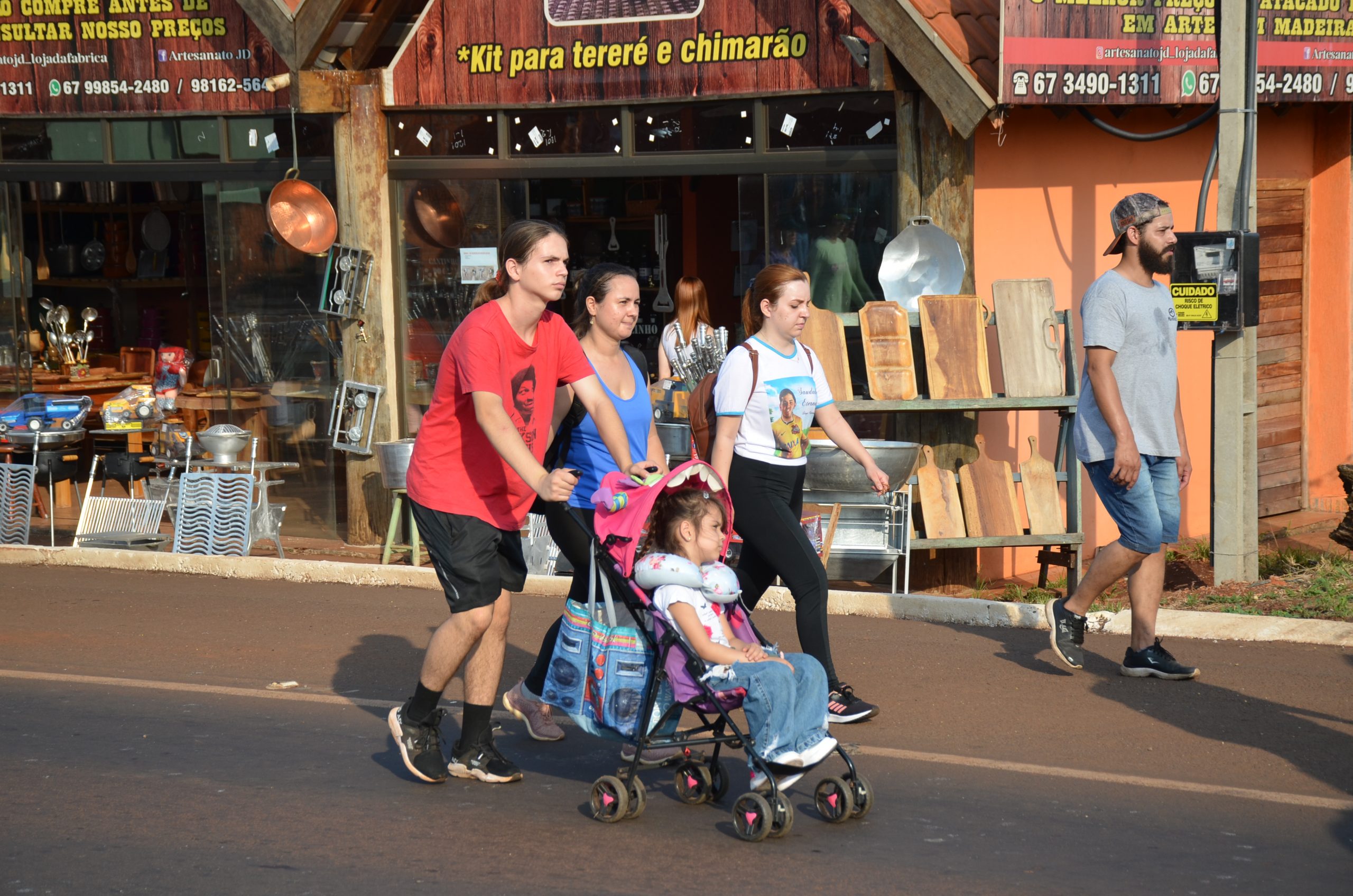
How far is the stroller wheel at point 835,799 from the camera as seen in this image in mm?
4930

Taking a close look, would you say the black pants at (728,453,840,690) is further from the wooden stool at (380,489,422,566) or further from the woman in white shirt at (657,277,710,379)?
the wooden stool at (380,489,422,566)

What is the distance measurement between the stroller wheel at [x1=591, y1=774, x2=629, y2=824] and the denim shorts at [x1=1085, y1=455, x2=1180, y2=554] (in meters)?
2.64

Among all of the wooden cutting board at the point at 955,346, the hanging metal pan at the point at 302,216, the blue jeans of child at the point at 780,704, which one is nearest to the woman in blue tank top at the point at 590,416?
the blue jeans of child at the point at 780,704

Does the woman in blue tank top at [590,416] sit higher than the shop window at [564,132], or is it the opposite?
the shop window at [564,132]

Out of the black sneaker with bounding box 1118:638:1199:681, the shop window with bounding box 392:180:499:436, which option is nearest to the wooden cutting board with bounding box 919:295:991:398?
the black sneaker with bounding box 1118:638:1199:681

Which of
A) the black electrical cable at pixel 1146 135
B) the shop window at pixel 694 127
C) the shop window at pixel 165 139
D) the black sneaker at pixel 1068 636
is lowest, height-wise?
the black sneaker at pixel 1068 636

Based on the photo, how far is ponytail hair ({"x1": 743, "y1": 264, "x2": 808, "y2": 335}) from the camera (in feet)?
20.4

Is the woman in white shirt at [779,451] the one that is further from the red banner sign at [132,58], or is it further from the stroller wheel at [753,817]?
the red banner sign at [132,58]

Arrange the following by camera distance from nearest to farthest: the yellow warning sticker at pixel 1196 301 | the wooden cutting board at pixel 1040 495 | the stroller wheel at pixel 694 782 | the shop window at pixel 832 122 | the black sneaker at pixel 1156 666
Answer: the stroller wheel at pixel 694 782, the black sneaker at pixel 1156 666, the yellow warning sticker at pixel 1196 301, the wooden cutting board at pixel 1040 495, the shop window at pixel 832 122

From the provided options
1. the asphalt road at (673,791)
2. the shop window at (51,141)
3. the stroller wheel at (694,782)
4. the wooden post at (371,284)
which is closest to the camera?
the asphalt road at (673,791)

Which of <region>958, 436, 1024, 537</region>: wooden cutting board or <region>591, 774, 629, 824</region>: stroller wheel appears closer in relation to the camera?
<region>591, 774, 629, 824</region>: stroller wheel

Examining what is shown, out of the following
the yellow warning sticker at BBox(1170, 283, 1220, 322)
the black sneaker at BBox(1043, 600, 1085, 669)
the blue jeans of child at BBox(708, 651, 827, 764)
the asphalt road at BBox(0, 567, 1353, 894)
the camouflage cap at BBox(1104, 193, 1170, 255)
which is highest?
the camouflage cap at BBox(1104, 193, 1170, 255)

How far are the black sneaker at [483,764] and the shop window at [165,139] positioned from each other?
765 centimetres

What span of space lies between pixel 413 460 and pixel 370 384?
19.8 ft
